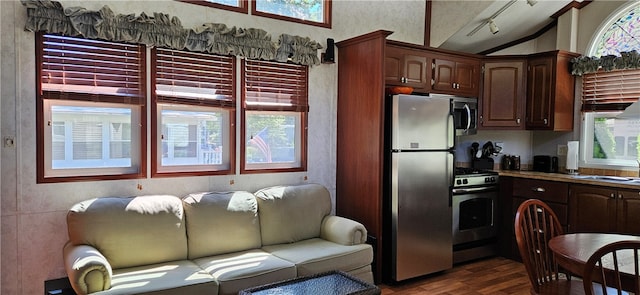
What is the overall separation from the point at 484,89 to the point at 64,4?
3.96 m

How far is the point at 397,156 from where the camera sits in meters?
3.69

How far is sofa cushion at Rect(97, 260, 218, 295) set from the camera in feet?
8.01

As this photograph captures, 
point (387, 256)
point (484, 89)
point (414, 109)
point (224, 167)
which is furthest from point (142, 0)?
point (484, 89)

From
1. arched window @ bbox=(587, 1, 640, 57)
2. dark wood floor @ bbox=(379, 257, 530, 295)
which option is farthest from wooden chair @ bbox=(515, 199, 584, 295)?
arched window @ bbox=(587, 1, 640, 57)

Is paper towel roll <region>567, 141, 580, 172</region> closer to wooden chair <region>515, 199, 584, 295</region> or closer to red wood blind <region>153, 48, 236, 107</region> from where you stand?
wooden chair <region>515, 199, 584, 295</region>

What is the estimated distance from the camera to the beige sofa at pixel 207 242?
2584mm

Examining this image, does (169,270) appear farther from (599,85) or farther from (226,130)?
(599,85)

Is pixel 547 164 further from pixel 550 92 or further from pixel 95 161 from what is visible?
pixel 95 161

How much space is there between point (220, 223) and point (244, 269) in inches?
20.6

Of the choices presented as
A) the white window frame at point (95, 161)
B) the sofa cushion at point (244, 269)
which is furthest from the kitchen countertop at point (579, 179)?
the white window frame at point (95, 161)

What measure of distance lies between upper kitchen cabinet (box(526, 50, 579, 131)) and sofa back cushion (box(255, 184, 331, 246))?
8.28 feet

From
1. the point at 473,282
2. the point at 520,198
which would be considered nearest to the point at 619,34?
the point at 520,198

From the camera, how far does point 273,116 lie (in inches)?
154

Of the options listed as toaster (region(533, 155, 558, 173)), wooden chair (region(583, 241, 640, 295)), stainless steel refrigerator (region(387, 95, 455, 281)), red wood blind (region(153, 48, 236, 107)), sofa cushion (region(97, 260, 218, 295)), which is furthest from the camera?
toaster (region(533, 155, 558, 173))
